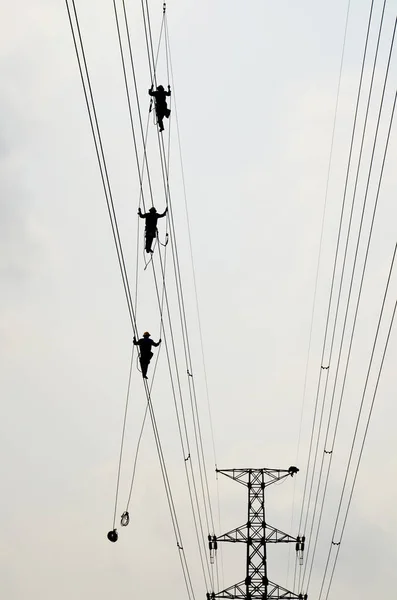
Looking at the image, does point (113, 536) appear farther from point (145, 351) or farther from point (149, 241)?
point (149, 241)

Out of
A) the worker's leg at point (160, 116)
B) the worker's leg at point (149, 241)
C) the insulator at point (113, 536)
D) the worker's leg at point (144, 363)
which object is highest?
the worker's leg at point (160, 116)

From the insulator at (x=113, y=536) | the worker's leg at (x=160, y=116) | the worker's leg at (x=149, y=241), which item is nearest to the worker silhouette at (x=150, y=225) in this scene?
the worker's leg at (x=149, y=241)

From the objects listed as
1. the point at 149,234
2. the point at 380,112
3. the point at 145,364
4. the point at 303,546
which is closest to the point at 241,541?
the point at 303,546

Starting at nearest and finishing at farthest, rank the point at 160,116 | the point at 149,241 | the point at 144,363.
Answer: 1. the point at 160,116
2. the point at 149,241
3. the point at 144,363

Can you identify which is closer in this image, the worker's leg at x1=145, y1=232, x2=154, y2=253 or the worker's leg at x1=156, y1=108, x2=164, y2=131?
the worker's leg at x1=156, y1=108, x2=164, y2=131

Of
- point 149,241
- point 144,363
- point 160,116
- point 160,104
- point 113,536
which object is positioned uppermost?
point 160,104

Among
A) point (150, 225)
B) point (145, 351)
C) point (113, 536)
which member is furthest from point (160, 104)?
point (113, 536)

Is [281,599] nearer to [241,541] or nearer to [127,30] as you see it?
[241,541]

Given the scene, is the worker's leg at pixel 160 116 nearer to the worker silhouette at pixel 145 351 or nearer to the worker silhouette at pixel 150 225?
the worker silhouette at pixel 150 225

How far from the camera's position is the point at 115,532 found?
19.8 metres

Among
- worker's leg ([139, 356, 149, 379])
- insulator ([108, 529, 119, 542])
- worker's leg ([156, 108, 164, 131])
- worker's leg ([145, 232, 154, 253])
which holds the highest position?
worker's leg ([156, 108, 164, 131])

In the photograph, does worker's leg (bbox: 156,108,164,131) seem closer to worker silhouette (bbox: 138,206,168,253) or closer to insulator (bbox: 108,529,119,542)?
worker silhouette (bbox: 138,206,168,253)

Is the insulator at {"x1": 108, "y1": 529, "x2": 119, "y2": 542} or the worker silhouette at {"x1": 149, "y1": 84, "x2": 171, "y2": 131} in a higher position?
the worker silhouette at {"x1": 149, "y1": 84, "x2": 171, "y2": 131}

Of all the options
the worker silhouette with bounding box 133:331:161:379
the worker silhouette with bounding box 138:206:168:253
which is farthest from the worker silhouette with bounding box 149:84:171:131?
the worker silhouette with bounding box 133:331:161:379
